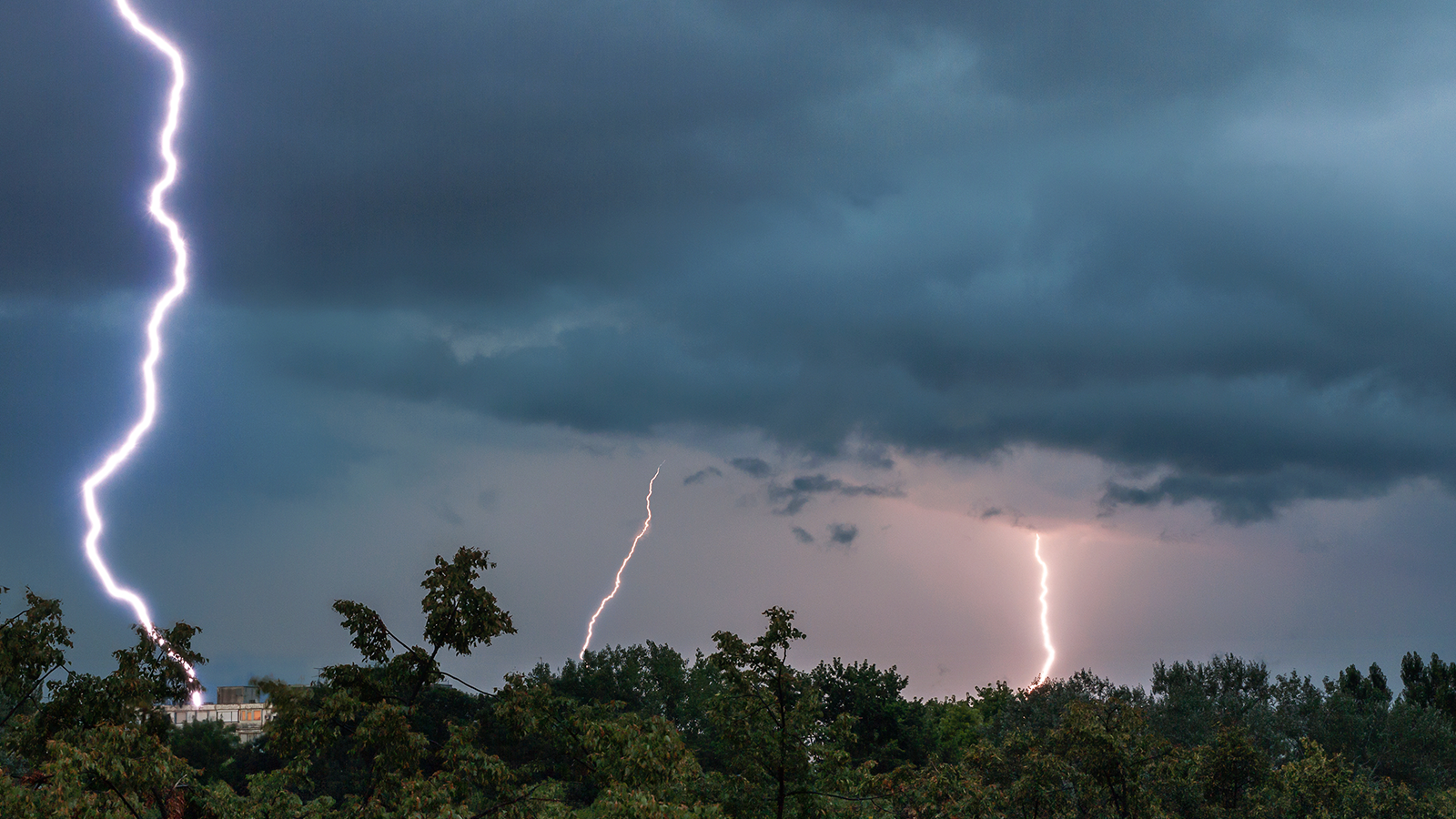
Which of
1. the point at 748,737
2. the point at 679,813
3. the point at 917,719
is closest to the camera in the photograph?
the point at 679,813

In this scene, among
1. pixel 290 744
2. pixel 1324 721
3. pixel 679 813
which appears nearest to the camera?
pixel 679 813

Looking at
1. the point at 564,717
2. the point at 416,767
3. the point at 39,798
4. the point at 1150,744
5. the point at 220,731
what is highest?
the point at 220,731

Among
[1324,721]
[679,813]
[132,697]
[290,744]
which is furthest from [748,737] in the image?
[1324,721]

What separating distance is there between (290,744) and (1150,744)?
19.2m

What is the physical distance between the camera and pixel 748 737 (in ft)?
65.1

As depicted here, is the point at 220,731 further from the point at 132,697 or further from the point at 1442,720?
the point at 1442,720

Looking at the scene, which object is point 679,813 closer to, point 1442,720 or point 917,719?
point 917,719

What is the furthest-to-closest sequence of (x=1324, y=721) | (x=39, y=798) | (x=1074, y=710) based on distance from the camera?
1. (x=1324, y=721)
2. (x=1074, y=710)
3. (x=39, y=798)

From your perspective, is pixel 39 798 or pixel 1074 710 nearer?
pixel 39 798

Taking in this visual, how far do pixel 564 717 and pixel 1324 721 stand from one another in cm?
6731

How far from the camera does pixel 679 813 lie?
13.9 metres

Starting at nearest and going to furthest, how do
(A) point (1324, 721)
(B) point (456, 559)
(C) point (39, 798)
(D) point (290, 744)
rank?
(C) point (39, 798)
(D) point (290, 744)
(B) point (456, 559)
(A) point (1324, 721)

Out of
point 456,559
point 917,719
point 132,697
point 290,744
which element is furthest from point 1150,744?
point 917,719

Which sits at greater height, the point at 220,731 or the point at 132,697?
the point at 220,731
